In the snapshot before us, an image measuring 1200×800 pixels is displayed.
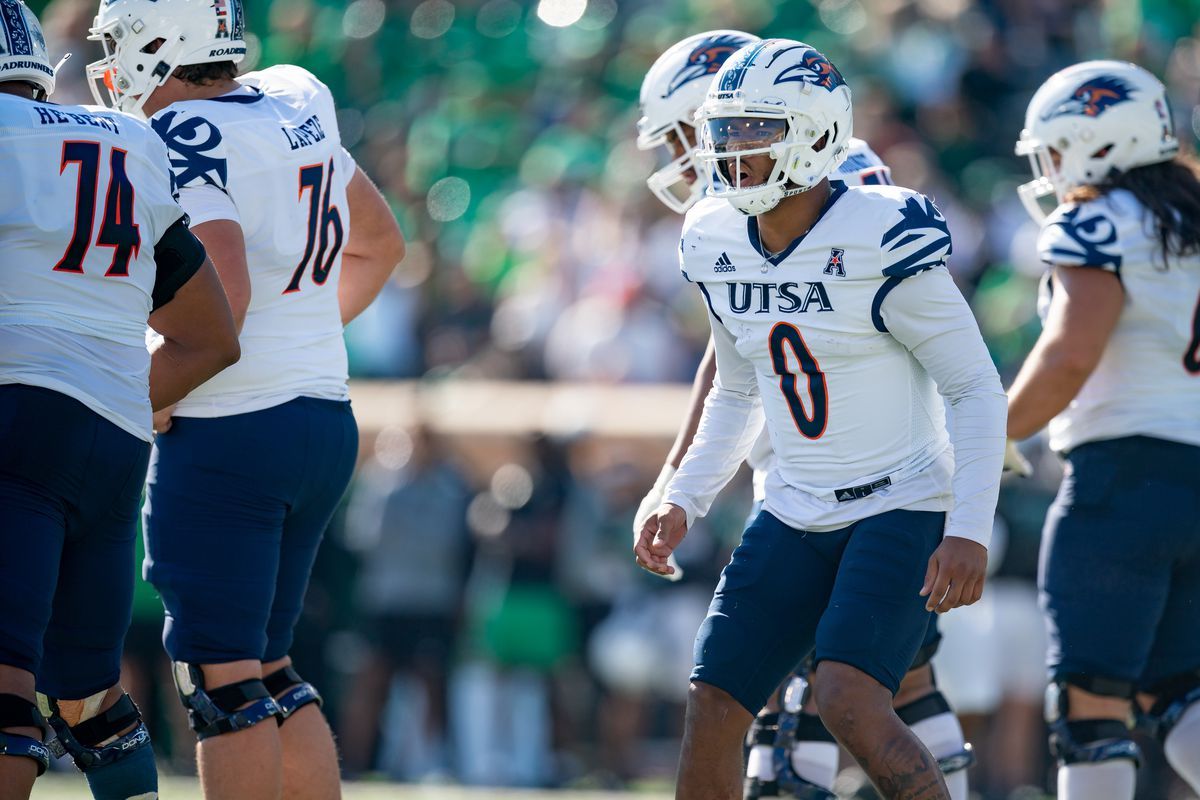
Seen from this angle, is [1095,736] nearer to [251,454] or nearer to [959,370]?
[959,370]

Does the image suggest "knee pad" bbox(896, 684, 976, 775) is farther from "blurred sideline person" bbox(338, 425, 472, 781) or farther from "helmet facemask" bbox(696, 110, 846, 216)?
"blurred sideline person" bbox(338, 425, 472, 781)

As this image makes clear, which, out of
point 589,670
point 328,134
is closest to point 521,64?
point 589,670

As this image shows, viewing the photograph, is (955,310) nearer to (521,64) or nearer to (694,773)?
(694,773)

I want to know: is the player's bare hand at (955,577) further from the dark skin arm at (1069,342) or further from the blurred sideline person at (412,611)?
the blurred sideline person at (412,611)

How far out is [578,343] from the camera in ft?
32.0

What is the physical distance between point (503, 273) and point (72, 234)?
721cm

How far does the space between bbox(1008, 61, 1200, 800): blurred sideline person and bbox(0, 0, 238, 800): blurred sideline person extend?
2.34m

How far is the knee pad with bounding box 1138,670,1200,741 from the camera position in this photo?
194 inches

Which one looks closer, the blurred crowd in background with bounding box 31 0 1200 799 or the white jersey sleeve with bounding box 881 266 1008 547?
the white jersey sleeve with bounding box 881 266 1008 547

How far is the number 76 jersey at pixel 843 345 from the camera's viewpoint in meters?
4.02

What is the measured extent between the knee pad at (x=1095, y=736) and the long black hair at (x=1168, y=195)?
47.8 inches

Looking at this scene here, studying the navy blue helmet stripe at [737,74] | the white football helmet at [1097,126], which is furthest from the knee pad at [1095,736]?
the navy blue helmet stripe at [737,74]

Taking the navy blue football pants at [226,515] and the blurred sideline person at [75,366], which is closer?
the blurred sideline person at [75,366]

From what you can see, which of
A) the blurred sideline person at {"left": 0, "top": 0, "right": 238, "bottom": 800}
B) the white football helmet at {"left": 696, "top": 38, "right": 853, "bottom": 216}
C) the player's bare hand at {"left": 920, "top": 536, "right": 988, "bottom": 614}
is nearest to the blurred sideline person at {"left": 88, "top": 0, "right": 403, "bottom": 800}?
the blurred sideline person at {"left": 0, "top": 0, "right": 238, "bottom": 800}
